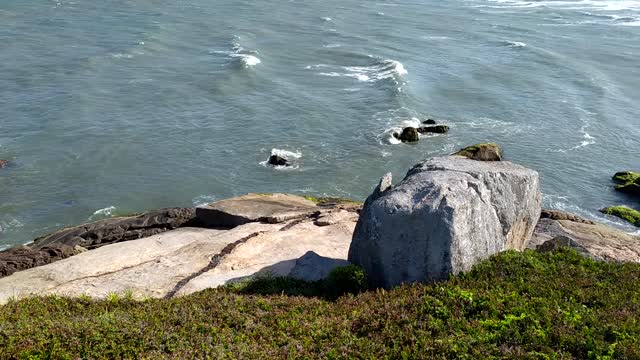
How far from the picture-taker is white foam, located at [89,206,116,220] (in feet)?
132

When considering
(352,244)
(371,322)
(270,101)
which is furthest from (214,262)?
(270,101)

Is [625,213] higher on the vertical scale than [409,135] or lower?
lower

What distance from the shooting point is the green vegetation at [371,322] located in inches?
541

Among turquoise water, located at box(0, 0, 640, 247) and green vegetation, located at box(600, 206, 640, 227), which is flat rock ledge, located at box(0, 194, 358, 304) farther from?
green vegetation, located at box(600, 206, 640, 227)

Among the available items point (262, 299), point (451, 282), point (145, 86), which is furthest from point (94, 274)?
point (145, 86)

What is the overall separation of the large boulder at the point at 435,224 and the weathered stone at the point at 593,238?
4208 mm

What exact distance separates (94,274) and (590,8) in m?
111

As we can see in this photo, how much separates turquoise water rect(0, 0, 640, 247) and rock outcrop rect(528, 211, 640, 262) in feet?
46.2

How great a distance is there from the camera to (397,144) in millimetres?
53375

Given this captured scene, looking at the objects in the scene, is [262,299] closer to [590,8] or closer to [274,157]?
[274,157]

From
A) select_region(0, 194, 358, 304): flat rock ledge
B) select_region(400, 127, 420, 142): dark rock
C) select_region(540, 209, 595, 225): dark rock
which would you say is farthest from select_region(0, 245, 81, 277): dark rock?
select_region(400, 127, 420, 142): dark rock

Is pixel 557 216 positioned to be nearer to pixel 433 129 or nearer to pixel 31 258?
pixel 31 258

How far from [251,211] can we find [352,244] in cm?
950

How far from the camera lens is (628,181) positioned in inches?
1949
